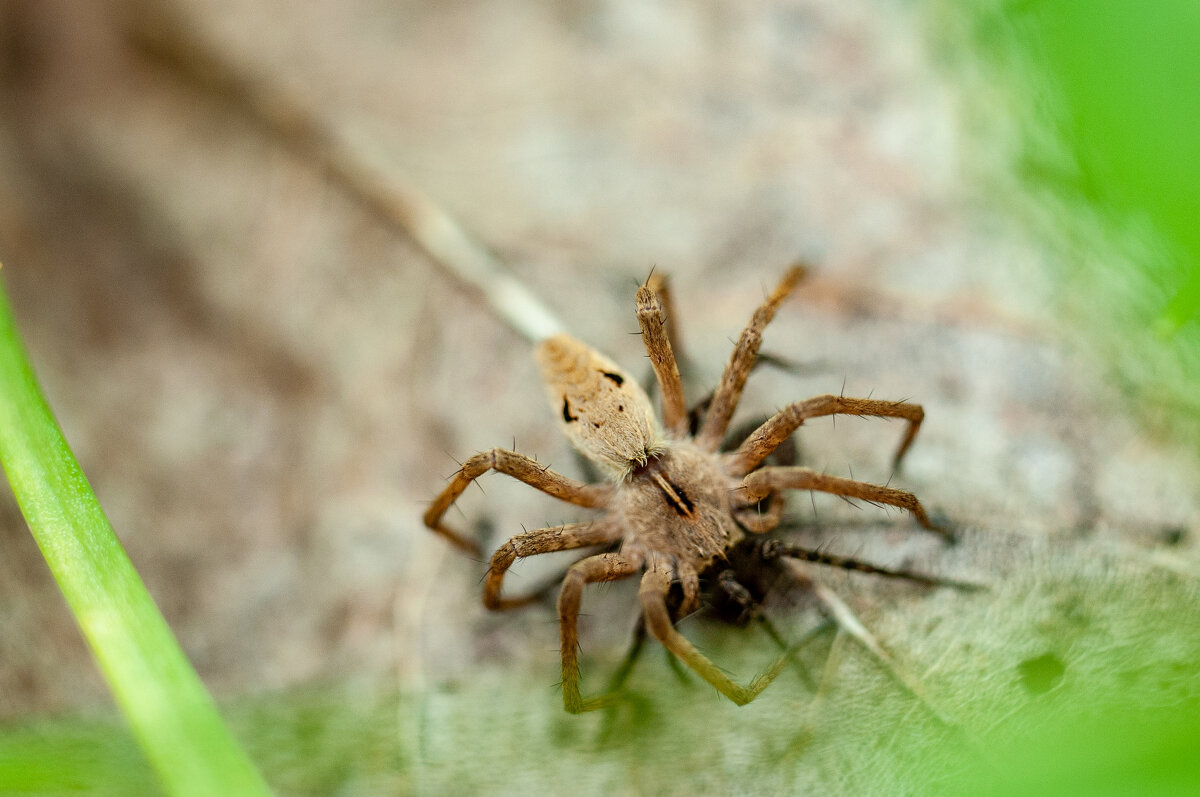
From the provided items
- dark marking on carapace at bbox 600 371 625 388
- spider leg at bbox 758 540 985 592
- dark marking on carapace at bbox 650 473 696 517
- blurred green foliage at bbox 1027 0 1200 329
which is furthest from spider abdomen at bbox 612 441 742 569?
blurred green foliage at bbox 1027 0 1200 329

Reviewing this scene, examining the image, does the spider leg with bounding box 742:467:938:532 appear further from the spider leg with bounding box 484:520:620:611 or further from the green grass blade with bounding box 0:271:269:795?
the green grass blade with bounding box 0:271:269:795

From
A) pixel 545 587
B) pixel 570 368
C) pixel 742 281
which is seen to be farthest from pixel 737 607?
pixel 742 281

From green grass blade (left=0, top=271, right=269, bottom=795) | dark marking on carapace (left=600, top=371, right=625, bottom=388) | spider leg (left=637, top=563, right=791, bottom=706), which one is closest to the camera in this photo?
green grass blade (left=0, top=271, right=269, bottom=795)

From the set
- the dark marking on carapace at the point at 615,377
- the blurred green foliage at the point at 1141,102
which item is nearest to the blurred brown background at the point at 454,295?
the dark marking on carapace at the point at 615,377

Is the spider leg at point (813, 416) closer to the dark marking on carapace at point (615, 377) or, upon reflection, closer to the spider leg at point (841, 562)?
the spider leg at point (841, 562)

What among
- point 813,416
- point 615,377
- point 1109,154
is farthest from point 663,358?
point 1109,154
